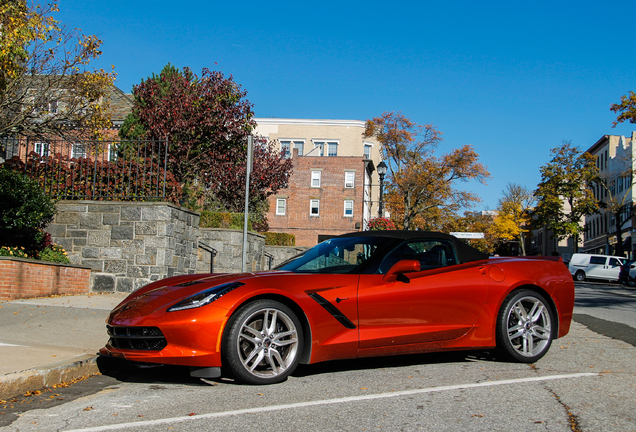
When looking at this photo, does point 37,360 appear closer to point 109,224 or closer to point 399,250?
point 399,250

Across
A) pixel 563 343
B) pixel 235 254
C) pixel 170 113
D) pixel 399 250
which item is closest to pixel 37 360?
pixel 399 250

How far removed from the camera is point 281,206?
185 feet

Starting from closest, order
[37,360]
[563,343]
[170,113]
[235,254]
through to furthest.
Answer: [37,360] → [563,343] → [235,254] → [170,113]

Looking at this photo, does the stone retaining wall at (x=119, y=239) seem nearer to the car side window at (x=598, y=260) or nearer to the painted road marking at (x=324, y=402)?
the painted road marking at (x=324, y=402)

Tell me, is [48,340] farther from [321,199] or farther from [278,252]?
[321,199]

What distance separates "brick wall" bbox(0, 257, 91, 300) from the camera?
9508 millimetres

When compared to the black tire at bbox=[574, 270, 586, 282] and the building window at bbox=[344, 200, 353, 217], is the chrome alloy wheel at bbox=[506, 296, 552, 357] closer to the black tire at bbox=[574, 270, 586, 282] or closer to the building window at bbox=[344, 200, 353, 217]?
the black tire at bbox=[574, 270, 586, 282]

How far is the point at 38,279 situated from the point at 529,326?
8307mm

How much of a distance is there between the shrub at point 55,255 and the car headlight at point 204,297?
7.61 m

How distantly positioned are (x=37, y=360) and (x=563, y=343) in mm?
5948

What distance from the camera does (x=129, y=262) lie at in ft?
38.1

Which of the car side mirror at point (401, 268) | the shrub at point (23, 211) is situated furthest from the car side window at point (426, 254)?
the shrub at point (23, 211)

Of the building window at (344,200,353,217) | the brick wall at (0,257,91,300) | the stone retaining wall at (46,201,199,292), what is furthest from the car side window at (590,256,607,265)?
the brick wall at (0,257,91,300)

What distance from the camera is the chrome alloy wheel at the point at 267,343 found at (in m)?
4.60
